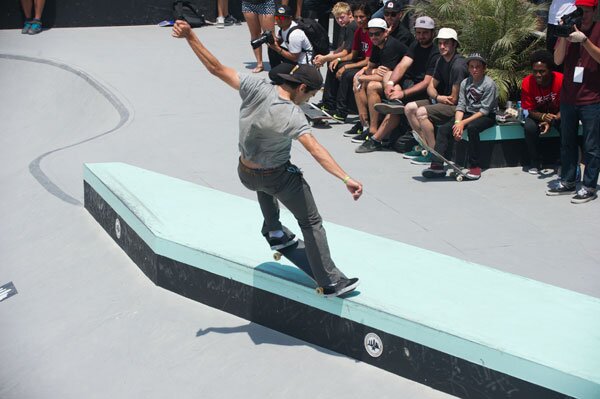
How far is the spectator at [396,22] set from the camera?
9.97 meters

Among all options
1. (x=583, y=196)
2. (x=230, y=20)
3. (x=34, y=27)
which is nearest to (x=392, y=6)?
(x=583, y=196)

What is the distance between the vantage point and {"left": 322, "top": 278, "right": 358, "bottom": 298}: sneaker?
4.90 m

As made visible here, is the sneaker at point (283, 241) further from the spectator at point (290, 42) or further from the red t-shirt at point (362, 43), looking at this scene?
the spectator at point (290, 42)

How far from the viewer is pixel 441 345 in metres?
4.46

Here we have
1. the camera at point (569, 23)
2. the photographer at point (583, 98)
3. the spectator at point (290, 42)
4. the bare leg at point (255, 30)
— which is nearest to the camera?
the camera at point (569, 23)

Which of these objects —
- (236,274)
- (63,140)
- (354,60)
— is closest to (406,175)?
(354,60)

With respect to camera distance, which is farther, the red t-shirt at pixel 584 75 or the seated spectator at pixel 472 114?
the seated spectator at pixel 472 114

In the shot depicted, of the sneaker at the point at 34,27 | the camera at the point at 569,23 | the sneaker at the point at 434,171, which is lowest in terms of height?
the sneaker at the point at 34,27

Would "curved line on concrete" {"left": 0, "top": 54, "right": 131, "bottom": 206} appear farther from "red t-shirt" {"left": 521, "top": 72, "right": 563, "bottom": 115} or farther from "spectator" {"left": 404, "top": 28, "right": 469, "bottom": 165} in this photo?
"red t-shirt" {"left": 521, "top": 72, "right": 563, "bottom": 115}

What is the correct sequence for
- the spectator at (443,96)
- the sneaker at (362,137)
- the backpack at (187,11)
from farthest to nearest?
the backpack at (187,11), the sneaker at (362,137), the spectator at (443,96)

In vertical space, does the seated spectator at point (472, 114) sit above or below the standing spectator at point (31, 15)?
above

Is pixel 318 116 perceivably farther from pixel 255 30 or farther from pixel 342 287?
pixel 342 287

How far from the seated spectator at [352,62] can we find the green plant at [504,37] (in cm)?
137

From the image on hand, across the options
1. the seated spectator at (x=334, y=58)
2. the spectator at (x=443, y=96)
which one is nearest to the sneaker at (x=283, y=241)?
the spectator at (x=443, y=96)
